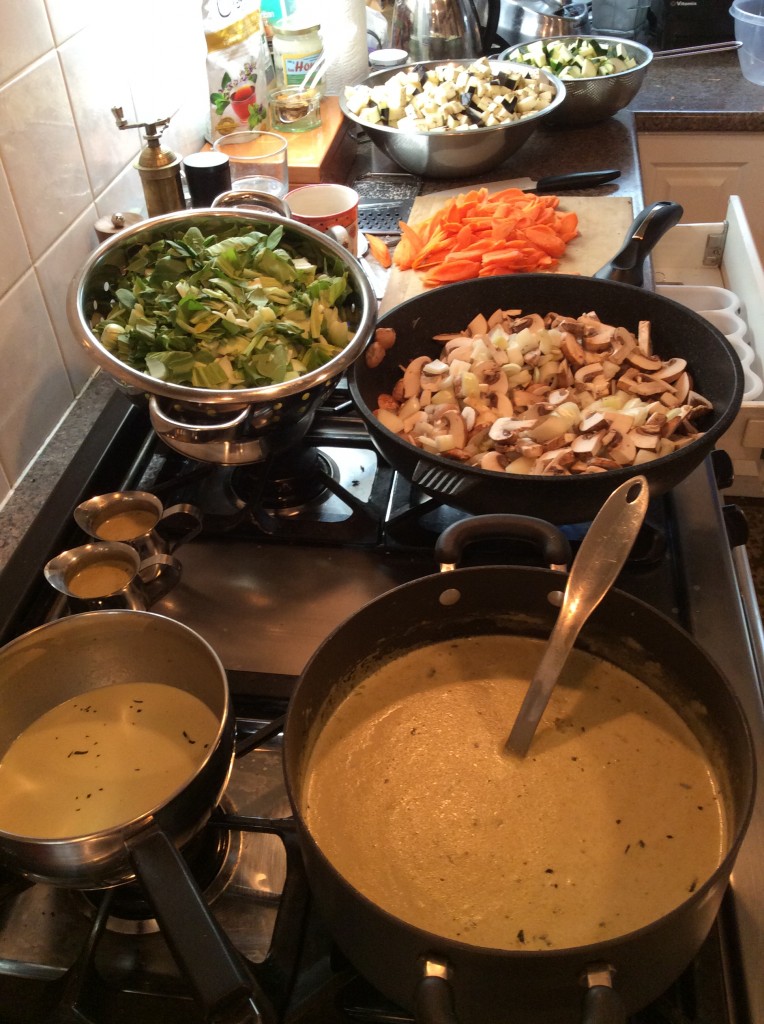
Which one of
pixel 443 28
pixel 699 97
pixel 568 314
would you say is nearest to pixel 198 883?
pixel 568 314

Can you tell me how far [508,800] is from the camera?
1.98ft

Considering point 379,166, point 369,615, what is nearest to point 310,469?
point 369,615

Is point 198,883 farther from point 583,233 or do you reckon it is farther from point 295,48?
point 295,48

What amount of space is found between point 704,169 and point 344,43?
807 mm

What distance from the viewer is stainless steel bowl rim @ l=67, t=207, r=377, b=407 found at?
30.5 inches

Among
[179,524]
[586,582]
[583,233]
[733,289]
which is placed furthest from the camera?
[733,289]

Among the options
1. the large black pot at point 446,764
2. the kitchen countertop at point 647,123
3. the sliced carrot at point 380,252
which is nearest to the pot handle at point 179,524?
the large black pot at point 446,764

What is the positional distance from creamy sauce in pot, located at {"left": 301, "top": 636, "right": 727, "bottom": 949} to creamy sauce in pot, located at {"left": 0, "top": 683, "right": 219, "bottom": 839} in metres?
0.10

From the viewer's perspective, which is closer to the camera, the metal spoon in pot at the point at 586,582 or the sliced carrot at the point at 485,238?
the metal spoon in pot at the point at 586,582

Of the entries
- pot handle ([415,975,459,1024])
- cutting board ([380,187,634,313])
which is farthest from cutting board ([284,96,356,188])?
pot handle ([415,975,459,1024])

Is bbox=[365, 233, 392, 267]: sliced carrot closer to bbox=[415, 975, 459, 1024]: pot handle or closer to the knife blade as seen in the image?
the knife blade

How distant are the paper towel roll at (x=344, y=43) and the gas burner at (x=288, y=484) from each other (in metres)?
0.99

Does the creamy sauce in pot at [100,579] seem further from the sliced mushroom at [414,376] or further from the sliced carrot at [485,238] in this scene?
the sliced carrot at [485,238]

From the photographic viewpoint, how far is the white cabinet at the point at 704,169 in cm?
178
